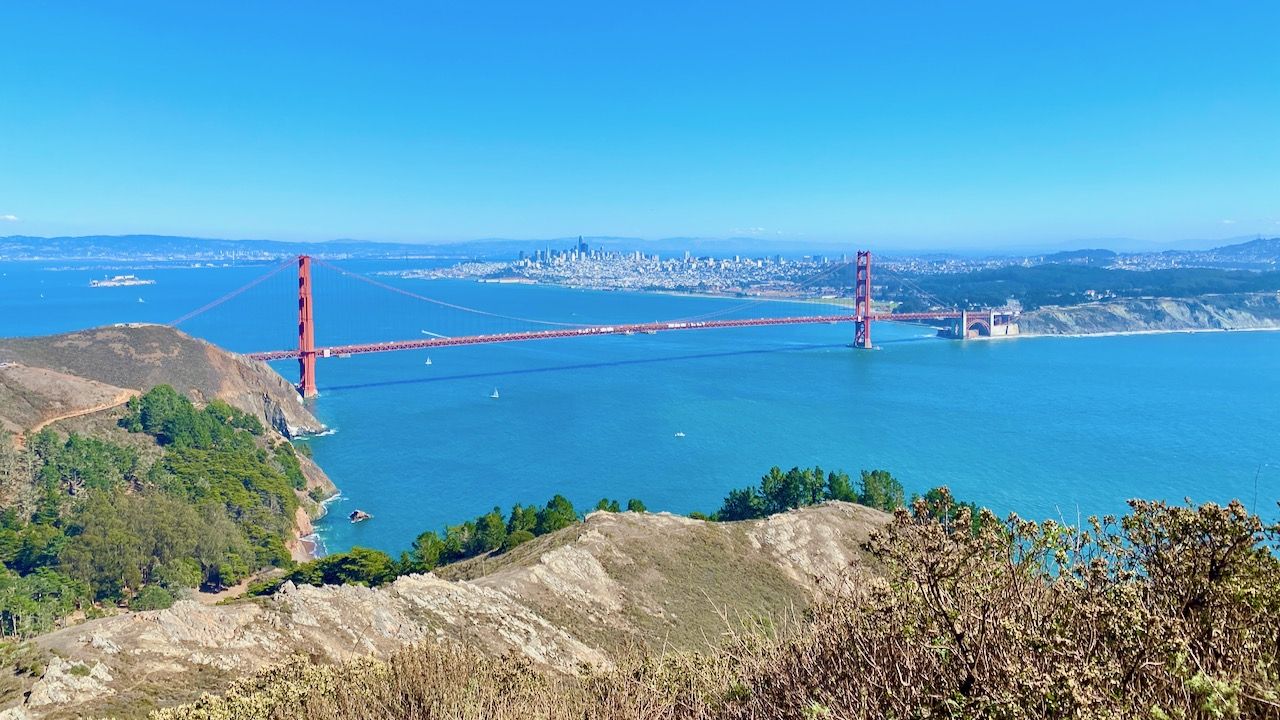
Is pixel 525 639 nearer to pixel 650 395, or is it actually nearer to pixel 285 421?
pixel 285 421

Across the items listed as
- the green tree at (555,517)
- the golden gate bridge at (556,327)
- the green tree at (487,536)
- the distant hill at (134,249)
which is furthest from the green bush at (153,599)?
the distant hill at (134,249)

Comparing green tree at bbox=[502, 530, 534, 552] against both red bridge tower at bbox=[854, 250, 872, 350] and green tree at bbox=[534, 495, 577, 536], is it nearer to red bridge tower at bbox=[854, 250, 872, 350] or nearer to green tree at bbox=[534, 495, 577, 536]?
green tree at bbox=[534, 495, 577, 536]

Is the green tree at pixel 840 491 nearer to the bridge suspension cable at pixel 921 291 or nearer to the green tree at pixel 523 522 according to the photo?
the green tree at pixel 523 522

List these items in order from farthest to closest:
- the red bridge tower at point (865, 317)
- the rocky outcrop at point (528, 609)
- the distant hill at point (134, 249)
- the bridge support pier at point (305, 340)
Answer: the distant hill at point (134, 249) < the red bridge tower at point (865, 317) < the bridge support pier at point (305, 340) < the rocky outcrop at point (528, 609)

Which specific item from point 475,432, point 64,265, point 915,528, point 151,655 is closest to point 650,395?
point 475,432

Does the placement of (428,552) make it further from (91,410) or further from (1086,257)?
(1086,257)

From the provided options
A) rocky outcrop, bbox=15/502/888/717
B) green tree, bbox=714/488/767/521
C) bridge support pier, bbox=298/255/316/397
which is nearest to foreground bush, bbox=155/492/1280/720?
rocky outcrop, bbox=15/502/888/717

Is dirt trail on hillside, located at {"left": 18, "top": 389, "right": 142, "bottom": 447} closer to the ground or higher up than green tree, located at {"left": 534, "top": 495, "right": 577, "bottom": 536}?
higher up
